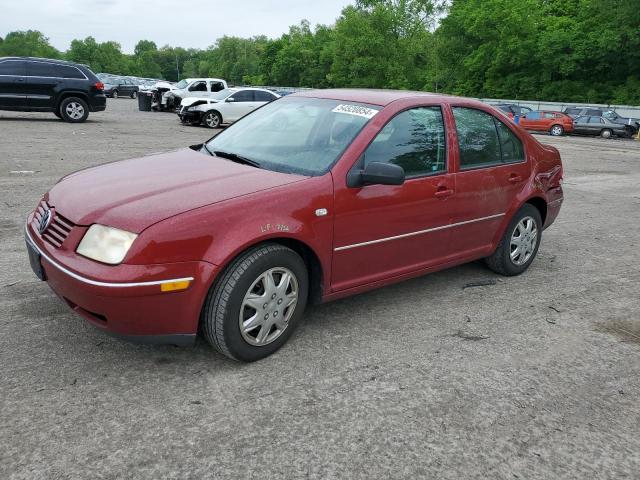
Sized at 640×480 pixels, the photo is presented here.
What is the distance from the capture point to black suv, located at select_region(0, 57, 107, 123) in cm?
1555

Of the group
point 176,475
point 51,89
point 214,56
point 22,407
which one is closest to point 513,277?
point 176,475

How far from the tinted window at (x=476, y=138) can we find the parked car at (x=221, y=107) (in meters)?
15.7

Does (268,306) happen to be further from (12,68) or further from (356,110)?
(12,68)

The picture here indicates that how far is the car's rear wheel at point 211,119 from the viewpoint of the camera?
19.9 meters

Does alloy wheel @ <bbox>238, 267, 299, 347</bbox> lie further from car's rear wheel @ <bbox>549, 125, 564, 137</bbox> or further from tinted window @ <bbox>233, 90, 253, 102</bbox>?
car's rear wheel @ <bbox>549, 125, 564, 137</bbox>

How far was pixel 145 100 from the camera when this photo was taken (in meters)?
28.0

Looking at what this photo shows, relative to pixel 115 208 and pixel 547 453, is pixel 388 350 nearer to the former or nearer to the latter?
pixel 547 453

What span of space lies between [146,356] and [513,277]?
3326 millimetres

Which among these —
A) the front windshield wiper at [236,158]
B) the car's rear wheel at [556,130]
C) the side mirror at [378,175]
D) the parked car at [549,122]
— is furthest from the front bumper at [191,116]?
the car's rear wheel at [556,130]

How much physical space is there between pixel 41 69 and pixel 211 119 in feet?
19.0

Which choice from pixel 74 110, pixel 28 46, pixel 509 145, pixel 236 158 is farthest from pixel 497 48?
pixel 28 46

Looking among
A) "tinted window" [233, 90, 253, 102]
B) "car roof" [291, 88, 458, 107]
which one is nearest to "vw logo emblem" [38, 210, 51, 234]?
"car roof" [291, 88, 458, 107]

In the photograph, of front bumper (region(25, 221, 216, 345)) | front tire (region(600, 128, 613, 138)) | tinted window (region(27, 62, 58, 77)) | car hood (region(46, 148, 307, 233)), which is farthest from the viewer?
front tire (region(600, 128, 613, 138))

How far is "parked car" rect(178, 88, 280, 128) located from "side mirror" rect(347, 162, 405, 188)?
16.7 meters
